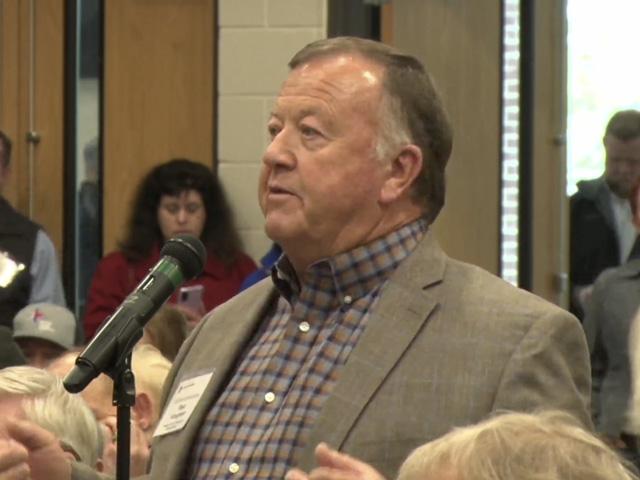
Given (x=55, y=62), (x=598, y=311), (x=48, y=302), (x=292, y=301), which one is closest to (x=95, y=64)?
(x=55, y=62)

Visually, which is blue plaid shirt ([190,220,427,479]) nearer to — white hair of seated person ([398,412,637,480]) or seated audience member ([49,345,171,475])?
white hair of seated person ([398,412,637,480])

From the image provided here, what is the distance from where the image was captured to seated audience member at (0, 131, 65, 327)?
20.2ft

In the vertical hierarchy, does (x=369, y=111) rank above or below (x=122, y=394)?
above

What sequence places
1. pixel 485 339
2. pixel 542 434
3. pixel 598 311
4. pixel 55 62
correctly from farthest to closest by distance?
pixel 55 62
pixel 598 311
pixel 485 339
pixel 542 434

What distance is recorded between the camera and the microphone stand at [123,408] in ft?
8.47

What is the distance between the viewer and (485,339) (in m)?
2.79

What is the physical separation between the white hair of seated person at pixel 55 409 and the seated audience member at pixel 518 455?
1509 mm

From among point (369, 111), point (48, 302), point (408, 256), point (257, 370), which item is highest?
point (369, 111)

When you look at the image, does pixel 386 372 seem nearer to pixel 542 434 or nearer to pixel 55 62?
pixel 542 434

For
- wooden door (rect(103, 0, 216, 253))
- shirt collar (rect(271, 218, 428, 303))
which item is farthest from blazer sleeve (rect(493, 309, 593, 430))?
wooden door (rect(103, 0, 216, 253))

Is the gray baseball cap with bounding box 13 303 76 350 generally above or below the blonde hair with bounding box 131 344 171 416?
below

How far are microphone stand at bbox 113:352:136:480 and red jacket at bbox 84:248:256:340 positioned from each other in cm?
359

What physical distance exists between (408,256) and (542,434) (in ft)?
3.18

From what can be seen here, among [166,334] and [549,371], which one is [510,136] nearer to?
[166,334]
